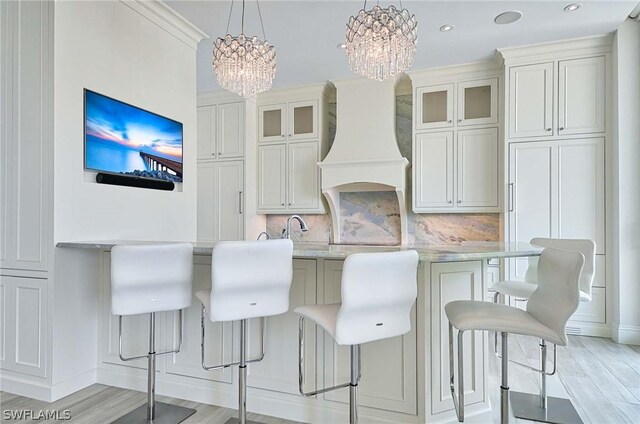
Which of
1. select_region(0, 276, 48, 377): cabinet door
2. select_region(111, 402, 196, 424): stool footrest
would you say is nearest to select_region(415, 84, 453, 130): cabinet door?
select_region(111, 402, 196, 424): stool footrest

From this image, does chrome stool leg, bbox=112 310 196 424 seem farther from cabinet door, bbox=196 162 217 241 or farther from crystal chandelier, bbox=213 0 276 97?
cabinet door, bbox=196 162 217 241

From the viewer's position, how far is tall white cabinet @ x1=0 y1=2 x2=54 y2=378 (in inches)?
92.0

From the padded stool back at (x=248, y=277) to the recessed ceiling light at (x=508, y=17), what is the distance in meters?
2.81

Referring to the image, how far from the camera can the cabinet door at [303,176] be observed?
15.4 feet

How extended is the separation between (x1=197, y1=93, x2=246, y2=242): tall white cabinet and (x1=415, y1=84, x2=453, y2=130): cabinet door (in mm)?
2194

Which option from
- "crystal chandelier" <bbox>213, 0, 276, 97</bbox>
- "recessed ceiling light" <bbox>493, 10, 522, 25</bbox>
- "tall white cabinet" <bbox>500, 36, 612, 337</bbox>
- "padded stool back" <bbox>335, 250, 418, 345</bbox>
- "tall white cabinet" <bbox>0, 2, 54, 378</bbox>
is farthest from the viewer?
"tall white cabinet" <bbox>500, 36, 612, 337</bbox>

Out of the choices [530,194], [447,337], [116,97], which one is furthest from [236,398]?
[530,194]

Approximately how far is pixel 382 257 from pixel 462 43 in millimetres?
3055

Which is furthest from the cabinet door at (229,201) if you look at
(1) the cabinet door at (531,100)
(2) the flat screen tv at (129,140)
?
(1) the cabinet door at (531,100)

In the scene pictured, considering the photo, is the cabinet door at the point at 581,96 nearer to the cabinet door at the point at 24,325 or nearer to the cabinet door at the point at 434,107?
the cabinet door at the point at 434,107

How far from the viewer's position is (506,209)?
3824 millimetres

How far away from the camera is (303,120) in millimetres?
4777

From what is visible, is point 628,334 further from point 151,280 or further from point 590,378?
point 151,280

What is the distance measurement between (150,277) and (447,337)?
1566 mm
